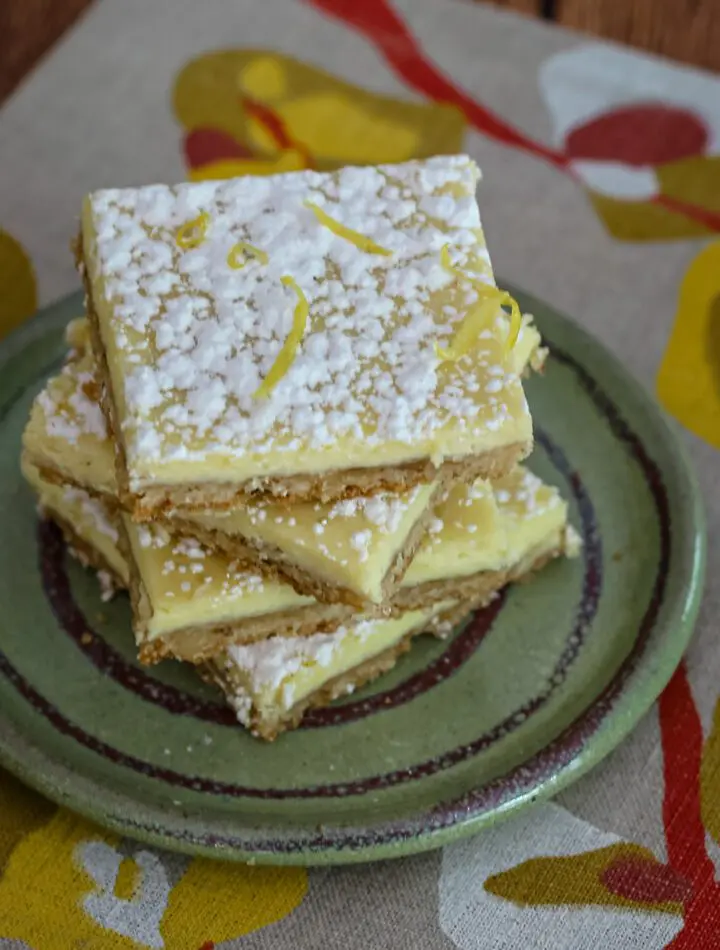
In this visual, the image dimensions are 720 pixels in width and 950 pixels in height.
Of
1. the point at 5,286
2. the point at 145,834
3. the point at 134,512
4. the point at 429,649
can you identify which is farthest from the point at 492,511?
the point at 5,286

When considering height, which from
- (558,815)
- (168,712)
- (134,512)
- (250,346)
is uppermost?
(250,346)

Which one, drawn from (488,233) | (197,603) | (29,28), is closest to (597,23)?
(488,233)

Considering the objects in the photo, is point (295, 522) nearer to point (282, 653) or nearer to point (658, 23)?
point (282, 653)

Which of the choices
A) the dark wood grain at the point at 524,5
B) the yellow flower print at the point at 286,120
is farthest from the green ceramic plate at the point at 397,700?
the dark wood grain at the point at 524,5

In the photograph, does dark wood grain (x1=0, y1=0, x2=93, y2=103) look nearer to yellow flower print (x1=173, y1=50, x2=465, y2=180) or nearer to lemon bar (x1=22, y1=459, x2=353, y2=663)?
yellow flower print (x1=173, y1=50, x2=465, y2=180)

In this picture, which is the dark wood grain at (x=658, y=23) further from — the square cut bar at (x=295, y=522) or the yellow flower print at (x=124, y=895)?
the yellow flower print at (x=124, y=895)

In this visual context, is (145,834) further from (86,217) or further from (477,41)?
(477,41)

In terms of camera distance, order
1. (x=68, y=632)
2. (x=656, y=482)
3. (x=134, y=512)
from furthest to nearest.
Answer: (x=656, y=482)
(x=68, y=632)
(x=134, y=512)

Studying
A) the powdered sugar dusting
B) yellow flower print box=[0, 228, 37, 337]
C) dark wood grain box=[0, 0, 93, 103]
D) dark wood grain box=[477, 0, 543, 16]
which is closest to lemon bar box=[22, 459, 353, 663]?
the powdered sugar dusting
